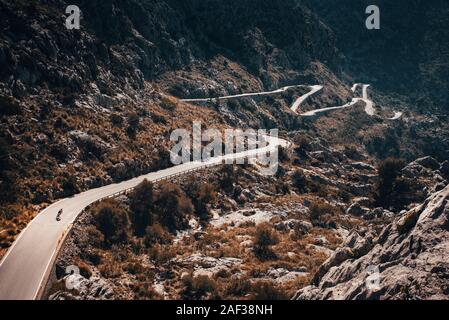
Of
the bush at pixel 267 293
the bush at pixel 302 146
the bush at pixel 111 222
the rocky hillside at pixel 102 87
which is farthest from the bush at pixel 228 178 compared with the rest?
the bush at pixel 267 293

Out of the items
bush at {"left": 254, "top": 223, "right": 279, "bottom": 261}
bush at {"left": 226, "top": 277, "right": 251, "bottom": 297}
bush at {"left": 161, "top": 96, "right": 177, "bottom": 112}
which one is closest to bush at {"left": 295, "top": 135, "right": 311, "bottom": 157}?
bush at {"left": 161, "top": 96, "right": 177, "bottom": 112}

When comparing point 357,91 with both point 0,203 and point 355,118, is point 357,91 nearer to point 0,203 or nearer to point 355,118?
point 355,118

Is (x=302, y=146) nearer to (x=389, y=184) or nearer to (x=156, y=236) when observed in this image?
(x=389, y=184)

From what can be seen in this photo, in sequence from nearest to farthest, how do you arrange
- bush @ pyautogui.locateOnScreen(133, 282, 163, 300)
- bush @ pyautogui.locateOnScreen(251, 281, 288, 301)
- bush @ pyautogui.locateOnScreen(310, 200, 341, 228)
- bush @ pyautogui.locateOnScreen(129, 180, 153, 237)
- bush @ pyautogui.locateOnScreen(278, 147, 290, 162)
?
bush @ pyautogui.locateOnScreen(251, 281, 288, 301), bush @ pyautogui.locateOnScreen(133, 282, 163, 300), bush @ pyautogui.locateOnScreen(129, 180, 153, 237), bush @ pyautogui.locateOnScreen(310, 200, 341, 228), bush @ pyautogui.locateOnScreen(278, 147, 290, 162)

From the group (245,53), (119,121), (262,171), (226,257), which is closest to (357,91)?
(245,53)

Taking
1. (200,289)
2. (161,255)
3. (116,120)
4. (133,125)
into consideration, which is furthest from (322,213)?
(116,120)

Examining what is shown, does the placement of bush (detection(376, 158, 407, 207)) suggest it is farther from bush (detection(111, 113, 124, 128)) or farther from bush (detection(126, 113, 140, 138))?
bush (detection(111, 113, 124, 128))

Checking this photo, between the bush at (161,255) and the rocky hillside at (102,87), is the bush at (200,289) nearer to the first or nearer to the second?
the bush at (161,255)
